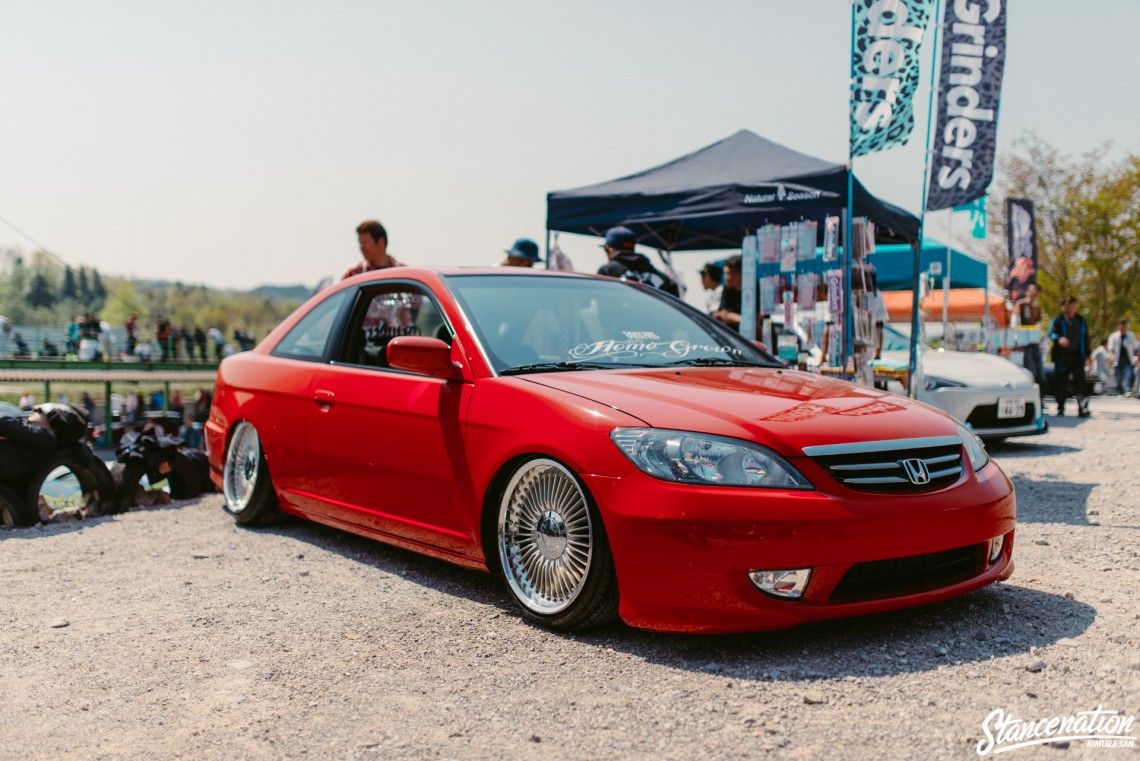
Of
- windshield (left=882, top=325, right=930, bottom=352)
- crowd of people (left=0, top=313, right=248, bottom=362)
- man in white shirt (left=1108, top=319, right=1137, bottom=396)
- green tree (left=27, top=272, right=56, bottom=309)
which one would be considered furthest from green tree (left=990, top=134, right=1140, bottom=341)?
green tree (left=27, top=272, right=56, bottom=309)

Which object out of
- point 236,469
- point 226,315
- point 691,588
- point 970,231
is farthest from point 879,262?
point 226,315

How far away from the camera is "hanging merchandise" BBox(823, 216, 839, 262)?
7.09 m

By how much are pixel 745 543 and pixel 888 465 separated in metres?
0.55

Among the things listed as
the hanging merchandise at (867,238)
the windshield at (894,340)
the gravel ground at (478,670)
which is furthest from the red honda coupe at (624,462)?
the windshield at (894,340)

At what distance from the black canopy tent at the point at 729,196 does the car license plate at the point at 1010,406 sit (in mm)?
1730

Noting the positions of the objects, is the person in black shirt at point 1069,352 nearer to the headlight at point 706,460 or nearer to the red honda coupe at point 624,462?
the red honda coupe at point 624,462

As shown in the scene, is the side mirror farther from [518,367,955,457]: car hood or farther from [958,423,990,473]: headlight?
[958,423,990,473]: headlight

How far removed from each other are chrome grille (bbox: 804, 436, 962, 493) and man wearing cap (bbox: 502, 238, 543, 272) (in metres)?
5.02

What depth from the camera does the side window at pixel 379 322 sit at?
4.33m

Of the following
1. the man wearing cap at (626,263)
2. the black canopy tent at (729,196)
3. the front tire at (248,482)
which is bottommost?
the front tire at (248,482)

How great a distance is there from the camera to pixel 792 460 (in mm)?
2836

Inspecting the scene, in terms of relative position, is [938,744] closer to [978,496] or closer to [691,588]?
[691,588]

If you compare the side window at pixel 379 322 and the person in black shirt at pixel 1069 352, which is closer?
the side window at pixel 379 322

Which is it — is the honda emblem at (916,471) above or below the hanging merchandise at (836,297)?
below
